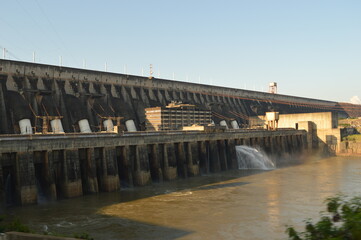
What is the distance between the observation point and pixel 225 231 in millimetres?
20516

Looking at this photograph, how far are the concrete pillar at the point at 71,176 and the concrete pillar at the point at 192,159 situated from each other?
15.1 metres

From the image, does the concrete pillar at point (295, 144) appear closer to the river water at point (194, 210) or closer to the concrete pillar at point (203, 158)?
the concrete pillar at point (203, 158)

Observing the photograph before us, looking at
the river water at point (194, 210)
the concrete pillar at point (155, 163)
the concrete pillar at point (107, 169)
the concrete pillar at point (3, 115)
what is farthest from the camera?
the concrete pillar at point (3, 115)

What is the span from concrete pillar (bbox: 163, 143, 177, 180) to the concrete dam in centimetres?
10

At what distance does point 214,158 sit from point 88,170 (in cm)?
1913

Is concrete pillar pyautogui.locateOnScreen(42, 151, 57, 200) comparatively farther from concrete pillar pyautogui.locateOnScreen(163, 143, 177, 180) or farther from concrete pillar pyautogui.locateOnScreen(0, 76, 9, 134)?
concrete pillar pyautogui.locateOnScreen(0, 76, 9, 134)

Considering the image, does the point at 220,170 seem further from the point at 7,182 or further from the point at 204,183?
the point at 7,182

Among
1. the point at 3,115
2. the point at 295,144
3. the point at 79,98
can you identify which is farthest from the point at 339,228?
the point at 295,144

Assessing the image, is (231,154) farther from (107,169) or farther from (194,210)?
(194,210)

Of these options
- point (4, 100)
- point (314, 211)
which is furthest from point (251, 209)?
point (4, 100)

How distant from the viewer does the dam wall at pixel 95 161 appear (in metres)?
26.9

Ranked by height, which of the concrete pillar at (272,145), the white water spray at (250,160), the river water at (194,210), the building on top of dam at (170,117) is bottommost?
the river water at (194,210)

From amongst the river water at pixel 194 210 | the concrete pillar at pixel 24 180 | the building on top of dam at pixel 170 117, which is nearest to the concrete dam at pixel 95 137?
the concrete pillar at pixel 24 180

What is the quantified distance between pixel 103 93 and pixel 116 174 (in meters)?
29.7
